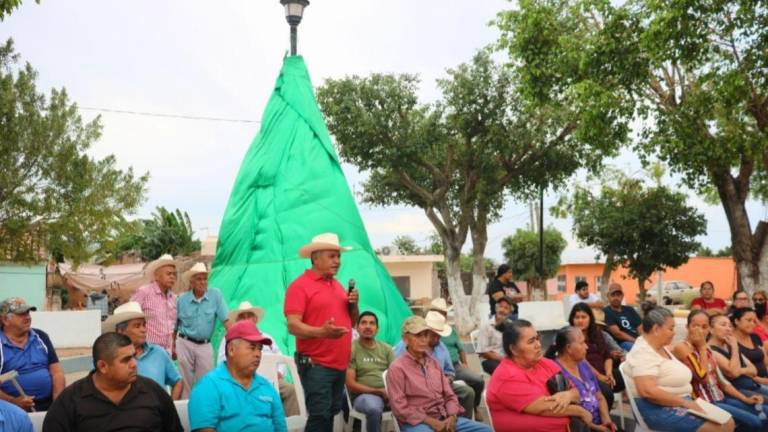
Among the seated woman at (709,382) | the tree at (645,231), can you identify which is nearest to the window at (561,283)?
the tree at (645,231)

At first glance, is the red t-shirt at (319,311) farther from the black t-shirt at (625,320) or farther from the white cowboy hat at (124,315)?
the black t-shirt at (625,320)

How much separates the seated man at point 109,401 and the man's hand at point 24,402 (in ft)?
5.91

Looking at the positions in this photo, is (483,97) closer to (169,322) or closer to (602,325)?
(602,325)

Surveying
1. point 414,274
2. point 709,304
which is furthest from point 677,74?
point 414,274

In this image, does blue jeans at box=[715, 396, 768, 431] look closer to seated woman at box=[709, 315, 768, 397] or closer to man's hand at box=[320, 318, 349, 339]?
seated woman at box=[709, 315, 768, 397]

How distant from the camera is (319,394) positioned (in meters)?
5.54

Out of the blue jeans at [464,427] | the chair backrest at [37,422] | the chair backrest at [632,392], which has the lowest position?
the blue jeans at [464,427]

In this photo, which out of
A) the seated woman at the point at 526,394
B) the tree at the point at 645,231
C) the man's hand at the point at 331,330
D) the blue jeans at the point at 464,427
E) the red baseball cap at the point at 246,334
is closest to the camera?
the red baseball cap at the point at 246,334

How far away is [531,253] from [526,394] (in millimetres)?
37335

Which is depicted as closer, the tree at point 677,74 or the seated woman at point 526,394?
the seated woman at point 526,394

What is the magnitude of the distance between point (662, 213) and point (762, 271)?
36.1 feet

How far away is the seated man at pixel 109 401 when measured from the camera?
401cm

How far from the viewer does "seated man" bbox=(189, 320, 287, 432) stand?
4387 millimetres

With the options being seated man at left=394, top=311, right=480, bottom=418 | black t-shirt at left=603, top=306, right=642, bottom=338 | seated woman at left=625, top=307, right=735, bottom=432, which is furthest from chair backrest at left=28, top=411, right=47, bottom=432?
black t-shirt at left=603, top=306, right=642, bottom=338
